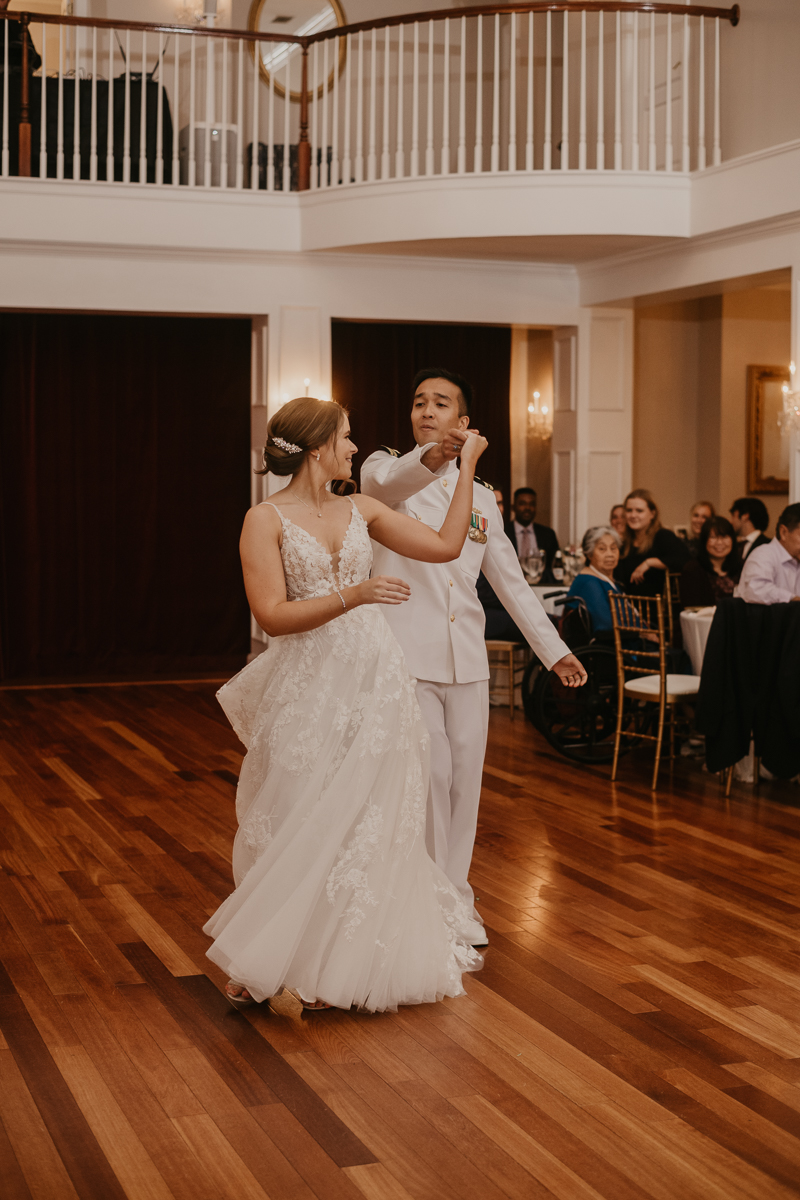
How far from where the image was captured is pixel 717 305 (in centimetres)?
1106

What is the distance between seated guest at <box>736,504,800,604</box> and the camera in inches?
236

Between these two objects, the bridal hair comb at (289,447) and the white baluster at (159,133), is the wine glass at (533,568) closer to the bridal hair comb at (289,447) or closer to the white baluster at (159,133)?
the white baluster at (159,133)

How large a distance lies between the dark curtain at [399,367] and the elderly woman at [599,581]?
3875mm

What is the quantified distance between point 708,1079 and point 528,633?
54.9 inches

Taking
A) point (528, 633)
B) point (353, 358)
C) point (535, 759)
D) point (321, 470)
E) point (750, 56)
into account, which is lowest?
point (535, 759)

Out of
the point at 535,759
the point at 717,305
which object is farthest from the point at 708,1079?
the point at 717,305

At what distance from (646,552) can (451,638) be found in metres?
4.72

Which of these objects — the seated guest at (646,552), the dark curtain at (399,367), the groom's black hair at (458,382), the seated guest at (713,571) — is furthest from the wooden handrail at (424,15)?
the groom's black hair at (458,382)

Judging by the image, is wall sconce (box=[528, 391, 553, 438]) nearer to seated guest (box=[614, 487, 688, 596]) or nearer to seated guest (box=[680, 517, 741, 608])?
seated guest (box=[614, 487, 688, 596])

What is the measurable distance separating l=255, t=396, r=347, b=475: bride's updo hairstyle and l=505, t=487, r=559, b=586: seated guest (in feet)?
20.9


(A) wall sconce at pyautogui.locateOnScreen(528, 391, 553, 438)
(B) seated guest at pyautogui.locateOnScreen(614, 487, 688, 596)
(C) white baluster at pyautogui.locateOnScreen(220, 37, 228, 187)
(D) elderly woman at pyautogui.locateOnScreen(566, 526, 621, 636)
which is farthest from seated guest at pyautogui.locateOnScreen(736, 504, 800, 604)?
(A) wall sconce at pyautogui.locateOnScreen(528, 391, 553, 438)

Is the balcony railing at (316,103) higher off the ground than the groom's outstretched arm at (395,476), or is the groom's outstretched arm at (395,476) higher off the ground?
the balcony railing at (316,103)

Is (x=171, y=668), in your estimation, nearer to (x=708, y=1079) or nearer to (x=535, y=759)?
(x=535, y=759)

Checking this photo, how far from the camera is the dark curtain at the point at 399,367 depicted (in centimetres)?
1064
